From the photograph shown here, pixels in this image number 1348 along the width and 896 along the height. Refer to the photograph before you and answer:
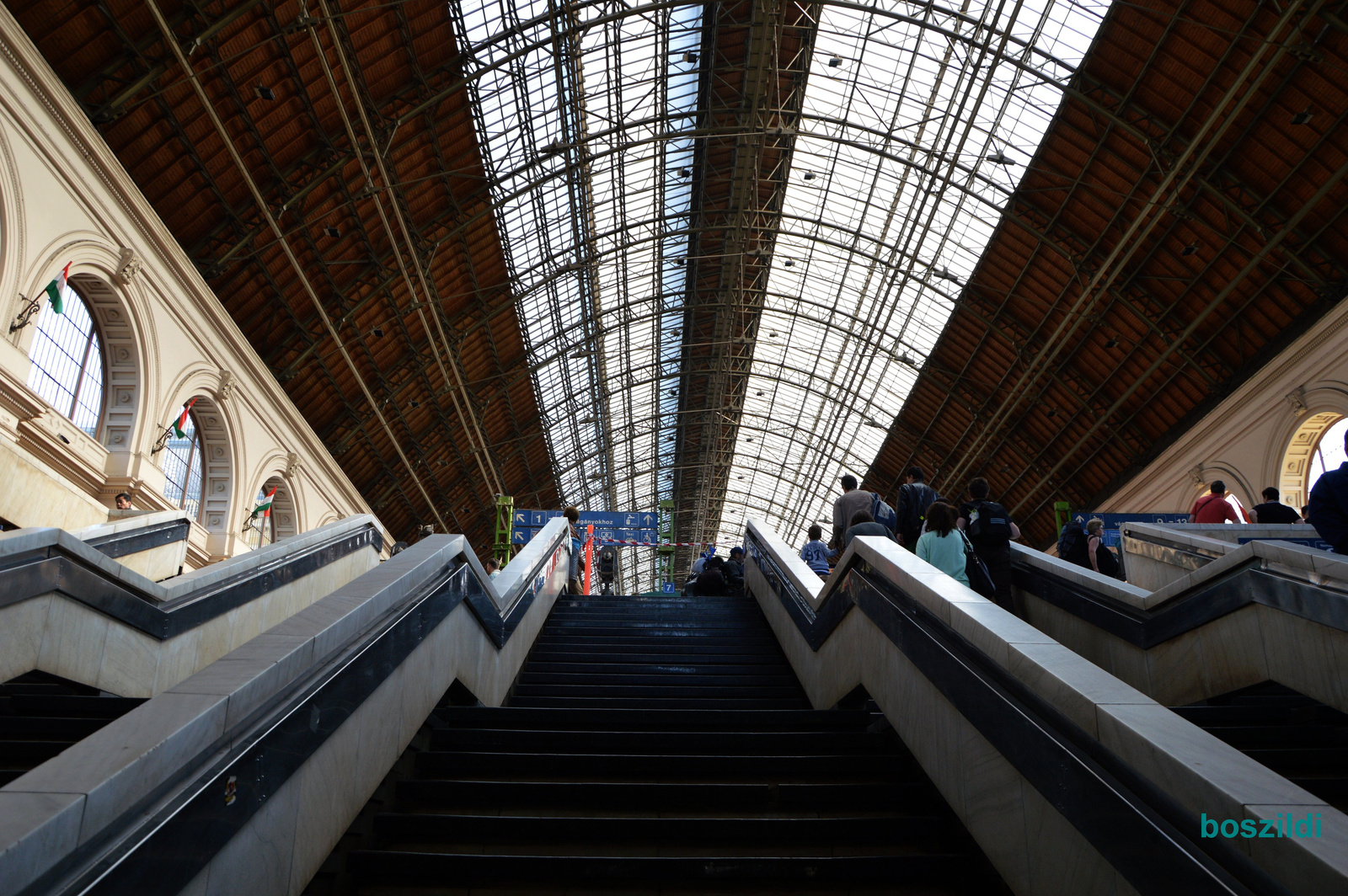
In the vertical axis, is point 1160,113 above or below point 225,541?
above

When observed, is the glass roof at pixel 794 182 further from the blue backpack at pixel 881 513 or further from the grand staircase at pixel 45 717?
the grand staircase at pixel 45 717

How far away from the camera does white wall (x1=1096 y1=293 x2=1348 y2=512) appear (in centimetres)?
1803

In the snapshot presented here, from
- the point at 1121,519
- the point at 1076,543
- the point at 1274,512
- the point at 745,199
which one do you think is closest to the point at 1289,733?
the point at 1076,543

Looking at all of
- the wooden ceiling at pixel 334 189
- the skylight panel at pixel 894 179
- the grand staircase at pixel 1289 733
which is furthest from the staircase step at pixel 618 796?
the skylight panel at pixel 894 179

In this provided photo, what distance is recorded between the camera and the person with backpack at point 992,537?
7328mm

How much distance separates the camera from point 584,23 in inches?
729

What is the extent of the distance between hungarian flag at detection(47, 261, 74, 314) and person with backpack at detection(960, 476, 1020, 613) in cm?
1347

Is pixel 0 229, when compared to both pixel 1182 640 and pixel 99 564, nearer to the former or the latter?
pixel 99 564

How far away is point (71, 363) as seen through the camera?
15164 millimetres

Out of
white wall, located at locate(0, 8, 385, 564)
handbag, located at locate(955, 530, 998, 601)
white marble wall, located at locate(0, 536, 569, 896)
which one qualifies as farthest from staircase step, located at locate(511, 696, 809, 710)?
white wall, located at locate(0, 8, 385, 564)

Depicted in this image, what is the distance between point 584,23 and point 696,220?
373 inches

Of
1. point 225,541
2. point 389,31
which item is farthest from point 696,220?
point 225,541

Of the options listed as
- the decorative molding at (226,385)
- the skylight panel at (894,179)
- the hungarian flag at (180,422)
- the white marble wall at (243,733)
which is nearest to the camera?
the white marble wall at (243,733)

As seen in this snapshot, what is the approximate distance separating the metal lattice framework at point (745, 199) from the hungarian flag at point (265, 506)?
2.65m
